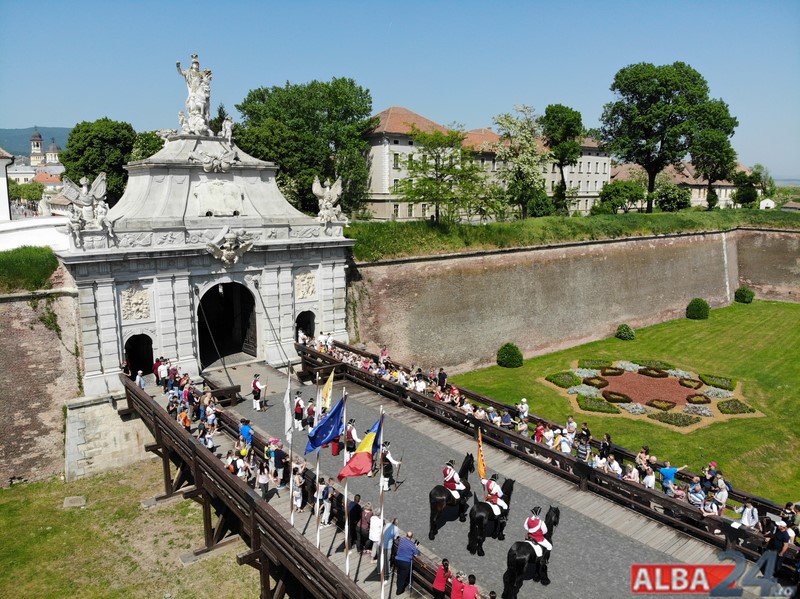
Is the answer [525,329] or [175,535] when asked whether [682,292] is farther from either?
[175,535]

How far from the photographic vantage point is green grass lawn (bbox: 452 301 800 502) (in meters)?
24.4

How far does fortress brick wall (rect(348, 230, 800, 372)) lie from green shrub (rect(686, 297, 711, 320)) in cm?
84

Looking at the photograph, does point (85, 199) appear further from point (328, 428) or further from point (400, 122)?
point (400, 122)

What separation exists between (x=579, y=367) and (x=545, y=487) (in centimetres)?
2100

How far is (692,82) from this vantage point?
56.3m

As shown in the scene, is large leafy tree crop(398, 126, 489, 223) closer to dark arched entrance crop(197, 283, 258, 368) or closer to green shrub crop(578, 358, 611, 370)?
green shrub crop(578, 358, 611, 370)

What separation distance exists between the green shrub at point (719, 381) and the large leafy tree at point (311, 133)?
3142 centimetres

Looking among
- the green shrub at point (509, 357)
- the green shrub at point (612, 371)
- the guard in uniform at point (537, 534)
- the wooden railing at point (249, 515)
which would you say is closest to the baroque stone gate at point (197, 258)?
the wooden railing at point (249, 515)

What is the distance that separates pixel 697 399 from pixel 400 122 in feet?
130

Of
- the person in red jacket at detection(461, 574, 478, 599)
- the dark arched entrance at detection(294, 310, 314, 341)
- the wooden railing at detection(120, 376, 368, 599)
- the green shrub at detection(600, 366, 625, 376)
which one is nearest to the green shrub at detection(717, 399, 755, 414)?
the green shrub at detection(600, 366, 625, 376)

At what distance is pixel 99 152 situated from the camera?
46094 mm

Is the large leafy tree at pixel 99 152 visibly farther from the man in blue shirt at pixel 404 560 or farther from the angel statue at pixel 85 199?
the man in blue shirt at pixel 404 560

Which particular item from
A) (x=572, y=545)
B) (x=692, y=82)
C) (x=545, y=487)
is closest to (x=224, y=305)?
(x=545, y=487)

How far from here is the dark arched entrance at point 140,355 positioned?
2395 cm
